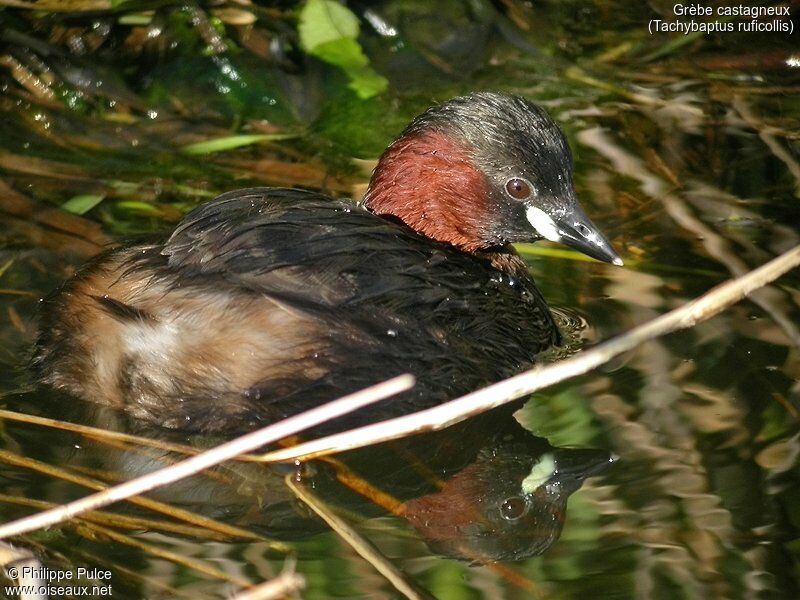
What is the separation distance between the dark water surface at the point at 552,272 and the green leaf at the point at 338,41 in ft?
0.29

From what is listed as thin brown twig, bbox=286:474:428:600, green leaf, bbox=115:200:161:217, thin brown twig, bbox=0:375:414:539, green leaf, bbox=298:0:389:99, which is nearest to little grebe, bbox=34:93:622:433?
thin brown twig, bbox=286:474:428:600

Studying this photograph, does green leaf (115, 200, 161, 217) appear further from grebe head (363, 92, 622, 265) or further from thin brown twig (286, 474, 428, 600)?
thin brown twig (286, 474, 428, 600)

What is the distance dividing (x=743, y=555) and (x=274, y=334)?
4.76 ft

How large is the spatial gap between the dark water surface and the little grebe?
177 mm

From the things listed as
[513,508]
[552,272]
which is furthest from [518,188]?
[513,508]

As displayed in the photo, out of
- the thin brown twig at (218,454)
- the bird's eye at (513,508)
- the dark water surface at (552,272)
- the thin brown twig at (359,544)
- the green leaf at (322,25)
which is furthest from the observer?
the green leaf at (322,25)

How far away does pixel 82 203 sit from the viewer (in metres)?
5.30

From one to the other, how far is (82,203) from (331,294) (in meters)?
1.84

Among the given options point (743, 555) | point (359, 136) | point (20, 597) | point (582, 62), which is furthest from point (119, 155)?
point (743, 555)

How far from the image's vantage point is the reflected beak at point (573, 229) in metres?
4.52

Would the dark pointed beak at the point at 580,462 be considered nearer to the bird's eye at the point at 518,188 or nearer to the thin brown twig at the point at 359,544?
the thin brown twig at the point at 359,544

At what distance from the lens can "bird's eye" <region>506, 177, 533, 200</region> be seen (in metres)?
4.52

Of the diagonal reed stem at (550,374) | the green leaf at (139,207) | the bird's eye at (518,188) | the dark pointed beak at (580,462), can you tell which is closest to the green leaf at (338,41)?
the green leaf at (139,207)

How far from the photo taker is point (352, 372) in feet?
12.7
